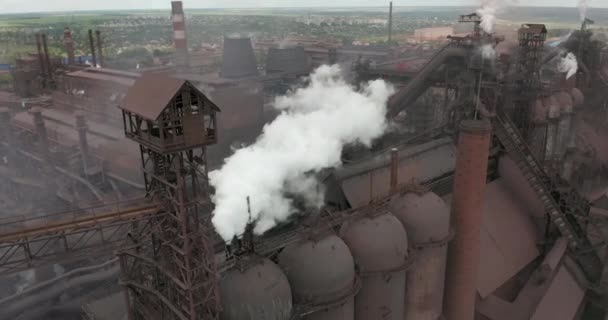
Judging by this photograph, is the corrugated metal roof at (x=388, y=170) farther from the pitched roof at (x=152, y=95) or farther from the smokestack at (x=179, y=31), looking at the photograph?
the smokestack at (x=179, y=31)

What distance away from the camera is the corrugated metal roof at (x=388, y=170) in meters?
15.9

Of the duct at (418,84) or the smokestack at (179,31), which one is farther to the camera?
the smokestack at (179,31)

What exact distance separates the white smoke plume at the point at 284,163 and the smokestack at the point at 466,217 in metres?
4.47

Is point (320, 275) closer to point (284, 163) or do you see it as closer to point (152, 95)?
point (284, 163)

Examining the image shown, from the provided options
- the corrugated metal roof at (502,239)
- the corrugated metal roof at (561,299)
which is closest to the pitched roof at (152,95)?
the corrugated metal roof at (502,239)

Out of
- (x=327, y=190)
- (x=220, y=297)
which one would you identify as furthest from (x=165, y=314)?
(x=327, y=190)

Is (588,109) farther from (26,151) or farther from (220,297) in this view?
(26,151)

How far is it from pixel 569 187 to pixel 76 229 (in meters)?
18.0

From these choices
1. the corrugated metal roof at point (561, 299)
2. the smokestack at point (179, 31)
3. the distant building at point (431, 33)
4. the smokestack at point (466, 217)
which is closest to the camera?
the smokestack at point (466, 217)

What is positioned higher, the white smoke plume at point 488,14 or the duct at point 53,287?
the white smoke plume at point 488,14

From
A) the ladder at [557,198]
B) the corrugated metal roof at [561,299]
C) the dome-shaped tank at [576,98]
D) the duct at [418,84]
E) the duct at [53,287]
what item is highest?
the duct at [418,84]

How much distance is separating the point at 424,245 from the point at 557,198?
8.68m

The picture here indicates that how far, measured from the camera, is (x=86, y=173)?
27.4 meters

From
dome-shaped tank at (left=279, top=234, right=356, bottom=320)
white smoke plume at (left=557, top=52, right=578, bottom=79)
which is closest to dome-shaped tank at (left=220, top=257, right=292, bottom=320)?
dome-shaped tank at (left=279, top=234, right=356, bottom=320)
